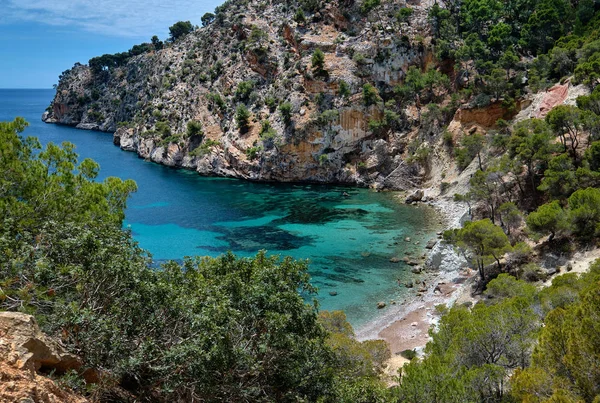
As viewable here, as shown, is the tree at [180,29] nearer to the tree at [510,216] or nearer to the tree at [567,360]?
the tree at [510,216]

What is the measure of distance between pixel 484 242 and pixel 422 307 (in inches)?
224

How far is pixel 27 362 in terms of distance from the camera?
7012 millimetres

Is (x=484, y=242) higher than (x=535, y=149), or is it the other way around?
(x=535, y=149)

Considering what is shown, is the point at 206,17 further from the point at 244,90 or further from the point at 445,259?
the point at 445,259

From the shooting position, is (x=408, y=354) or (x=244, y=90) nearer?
A: (x=408, y=354)

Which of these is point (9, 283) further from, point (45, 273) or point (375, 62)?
point (375, 62)

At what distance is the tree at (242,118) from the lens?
65.1 meters

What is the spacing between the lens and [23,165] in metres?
13.2

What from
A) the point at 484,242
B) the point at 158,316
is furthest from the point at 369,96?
the point at 158,316

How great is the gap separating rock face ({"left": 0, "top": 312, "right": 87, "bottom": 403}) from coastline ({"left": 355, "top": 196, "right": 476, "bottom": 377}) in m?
15.7

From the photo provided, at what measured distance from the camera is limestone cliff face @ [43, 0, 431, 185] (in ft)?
196

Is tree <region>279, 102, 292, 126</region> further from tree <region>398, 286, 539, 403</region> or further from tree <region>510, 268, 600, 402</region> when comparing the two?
tree <region>510, 268, 600, 402</region>

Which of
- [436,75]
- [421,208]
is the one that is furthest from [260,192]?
[436,75]

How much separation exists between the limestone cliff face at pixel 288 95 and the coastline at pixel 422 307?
26753 millimetres
